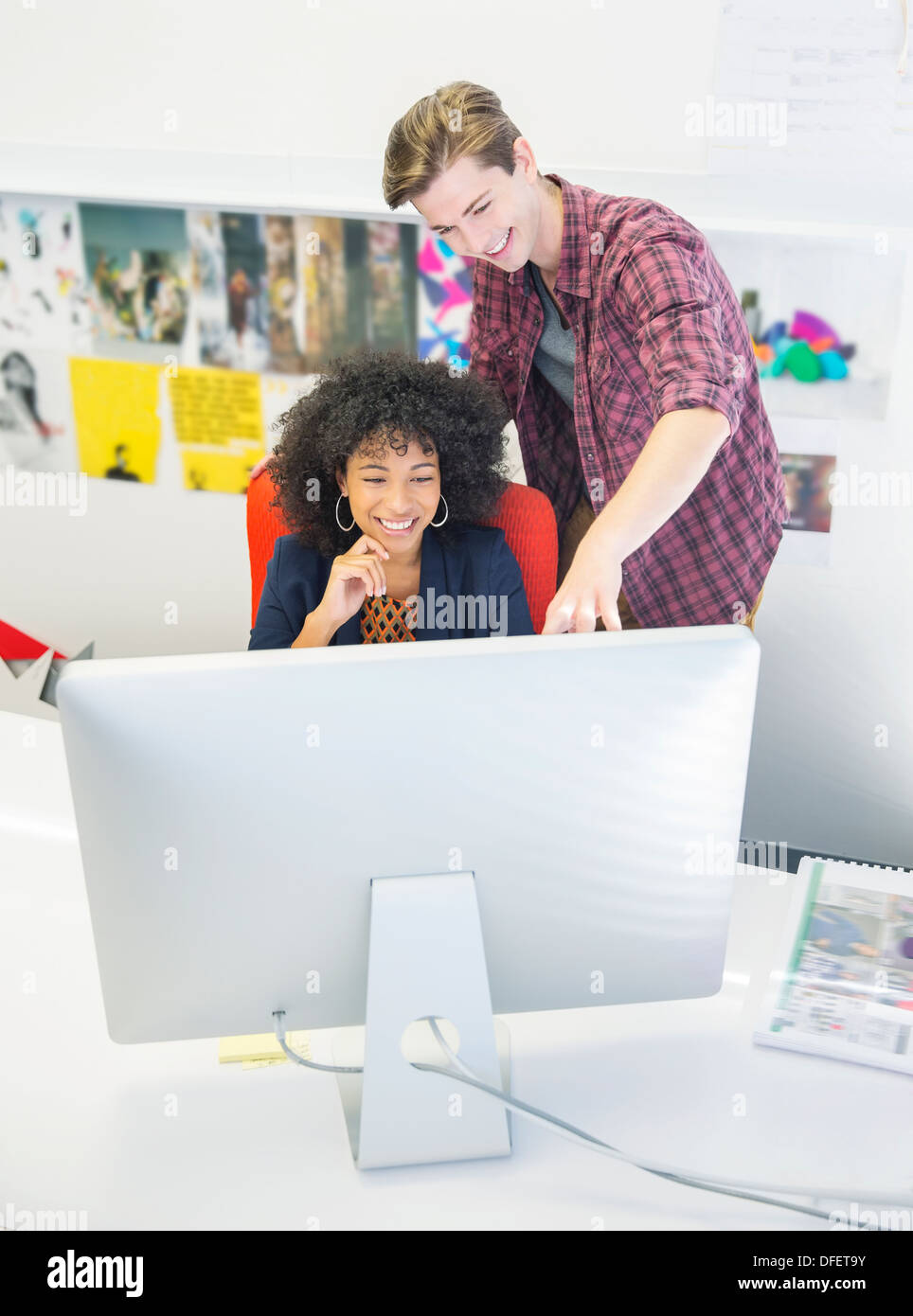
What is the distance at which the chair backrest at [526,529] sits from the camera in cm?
174

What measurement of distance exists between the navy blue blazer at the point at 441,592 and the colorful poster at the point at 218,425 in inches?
46.0

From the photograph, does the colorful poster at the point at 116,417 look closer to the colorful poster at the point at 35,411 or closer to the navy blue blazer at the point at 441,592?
the colorful poster at the point at 35,411

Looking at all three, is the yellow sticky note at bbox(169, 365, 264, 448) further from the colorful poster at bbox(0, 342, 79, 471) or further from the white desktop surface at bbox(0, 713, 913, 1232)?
the white desktop surface at bbox(0, 713, 913, 1232)

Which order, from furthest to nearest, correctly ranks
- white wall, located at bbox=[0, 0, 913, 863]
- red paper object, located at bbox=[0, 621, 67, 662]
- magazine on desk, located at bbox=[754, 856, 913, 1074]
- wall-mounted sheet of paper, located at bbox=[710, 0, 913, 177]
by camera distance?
red paper object, located at bbox=[0, 621, 67, 662]
white wall, located at bbox=[0, 0, 913, 863]
wall-mounted sheet of paper, located at bbox=[710, 0, 913, 177]
magazine on desk, located at bbox=[754, 856, 913, 1074]

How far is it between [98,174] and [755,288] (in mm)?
1491

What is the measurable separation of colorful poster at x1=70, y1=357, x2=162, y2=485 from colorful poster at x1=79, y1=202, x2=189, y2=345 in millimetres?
86

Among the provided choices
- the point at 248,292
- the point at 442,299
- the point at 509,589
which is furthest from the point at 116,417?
the point at 509,589

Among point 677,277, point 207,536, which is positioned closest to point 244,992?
point 677,277

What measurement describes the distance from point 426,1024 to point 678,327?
85 cm

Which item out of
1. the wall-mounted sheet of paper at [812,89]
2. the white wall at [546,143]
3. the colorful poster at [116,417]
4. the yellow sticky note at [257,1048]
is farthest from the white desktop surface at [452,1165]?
the colorful poster at [116,417]

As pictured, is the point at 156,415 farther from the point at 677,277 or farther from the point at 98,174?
the point at 677,277

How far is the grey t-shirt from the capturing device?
66.4 inches

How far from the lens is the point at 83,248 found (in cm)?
276

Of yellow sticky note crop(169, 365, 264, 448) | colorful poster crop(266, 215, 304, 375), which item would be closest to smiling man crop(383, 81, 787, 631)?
colorful poster crop(266, 215, 304, 375)
